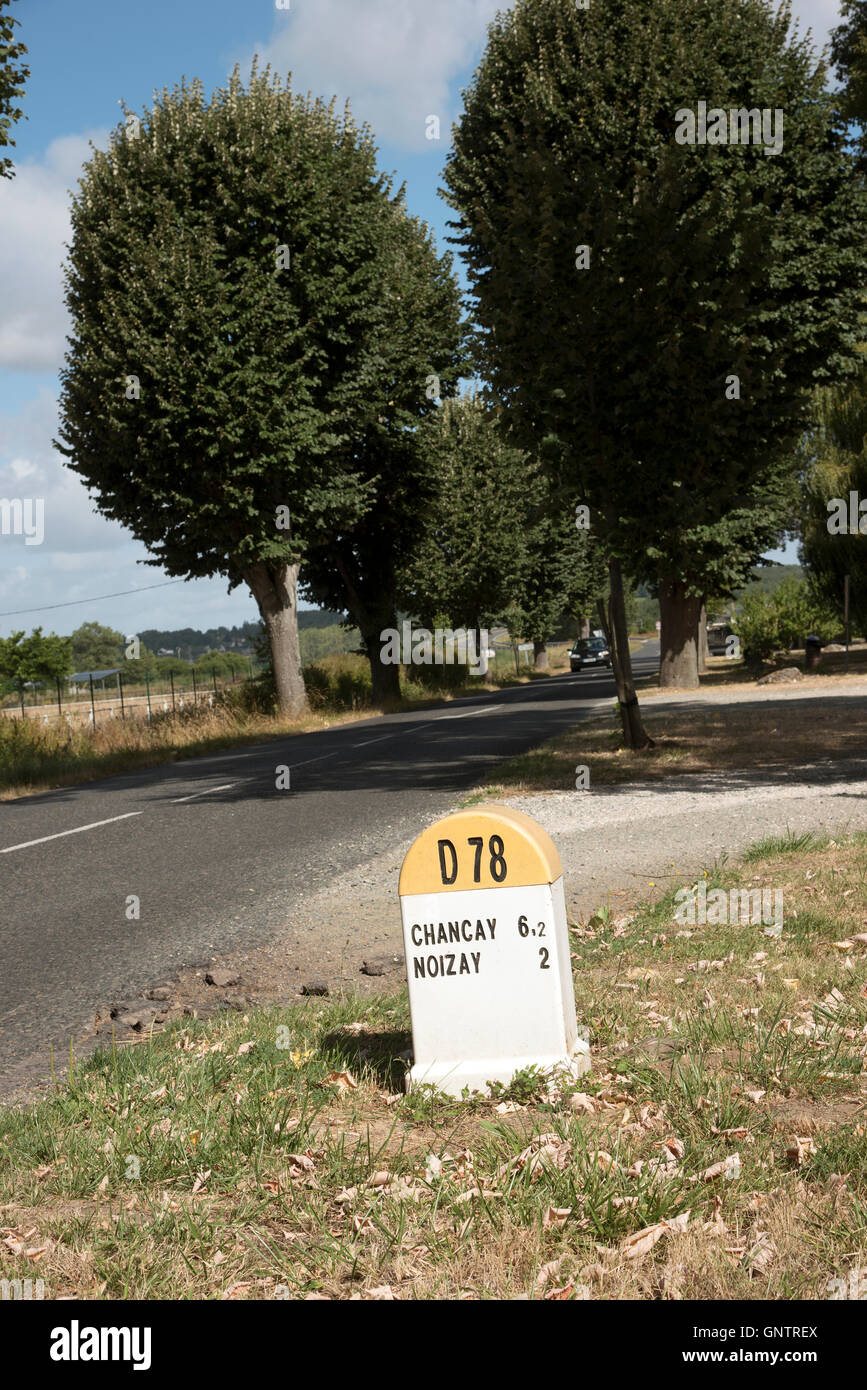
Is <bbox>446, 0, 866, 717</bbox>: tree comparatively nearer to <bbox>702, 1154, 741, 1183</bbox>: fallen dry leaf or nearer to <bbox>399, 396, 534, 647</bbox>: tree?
<bbox>702, 1154, 741, 1183</bbox>: fallen dry leaf

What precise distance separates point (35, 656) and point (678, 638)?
180 ft

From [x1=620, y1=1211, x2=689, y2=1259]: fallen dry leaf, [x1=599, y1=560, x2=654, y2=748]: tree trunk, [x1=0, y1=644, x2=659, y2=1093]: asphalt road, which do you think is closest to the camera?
[x1=620, y1=1211, x2=689, y2=1259]: fallen dry leaf

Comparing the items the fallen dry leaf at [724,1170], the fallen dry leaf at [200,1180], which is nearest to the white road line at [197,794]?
the fallen dry leaf at [200,1180]

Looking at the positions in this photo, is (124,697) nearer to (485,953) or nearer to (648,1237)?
(485,953)

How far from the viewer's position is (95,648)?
6368 inches

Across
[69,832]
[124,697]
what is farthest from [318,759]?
[124,697]

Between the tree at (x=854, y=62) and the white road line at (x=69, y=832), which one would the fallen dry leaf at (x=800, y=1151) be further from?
the tree at (x=854, y=62)

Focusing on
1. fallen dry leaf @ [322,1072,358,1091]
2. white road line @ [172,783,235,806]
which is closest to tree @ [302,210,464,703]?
white road line @ [172,783,235,806]

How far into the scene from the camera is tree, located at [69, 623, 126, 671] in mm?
159375

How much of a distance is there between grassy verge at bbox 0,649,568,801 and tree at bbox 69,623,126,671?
132789 millimetres

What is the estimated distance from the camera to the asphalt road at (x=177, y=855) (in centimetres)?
632

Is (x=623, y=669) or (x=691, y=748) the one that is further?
(x=691, y=748)
